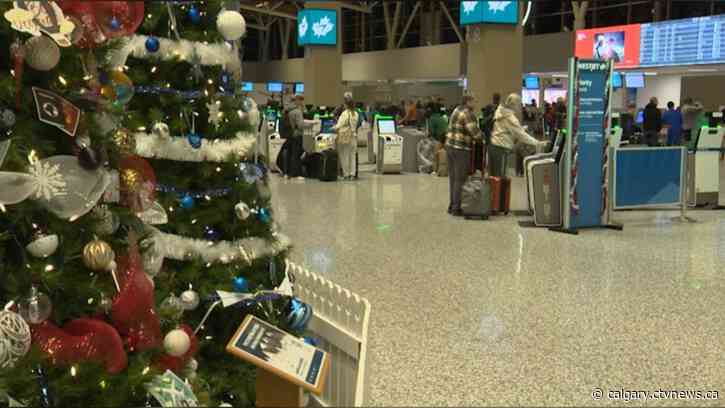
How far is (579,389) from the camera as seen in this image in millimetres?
3494

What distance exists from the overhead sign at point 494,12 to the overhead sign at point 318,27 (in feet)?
25.7

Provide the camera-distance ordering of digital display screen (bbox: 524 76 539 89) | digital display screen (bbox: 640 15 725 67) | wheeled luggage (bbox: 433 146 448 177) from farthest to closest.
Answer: digital display screen (bbox: 524 76 539 89), digital display screen (bbox: 640 15 725 67), wheeled luggage (bbox: 433 146 448 177)

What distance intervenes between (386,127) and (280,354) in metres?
12.5

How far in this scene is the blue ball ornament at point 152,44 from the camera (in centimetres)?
278

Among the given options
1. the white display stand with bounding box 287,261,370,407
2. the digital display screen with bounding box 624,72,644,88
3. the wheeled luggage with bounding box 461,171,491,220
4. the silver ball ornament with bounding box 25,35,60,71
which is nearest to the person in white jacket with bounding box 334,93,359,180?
the wheeled luggage with bounding box 461,171,491,220

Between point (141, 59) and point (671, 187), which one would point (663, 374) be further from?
point (671, 187)

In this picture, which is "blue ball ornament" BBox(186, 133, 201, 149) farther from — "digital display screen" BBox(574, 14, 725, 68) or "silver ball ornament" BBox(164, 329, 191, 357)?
"digital display screen" BBox(574, 14, 725, 68)

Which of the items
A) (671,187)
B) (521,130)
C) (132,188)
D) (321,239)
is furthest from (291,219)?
(132,188)

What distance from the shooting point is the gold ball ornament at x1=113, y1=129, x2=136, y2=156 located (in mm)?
2162

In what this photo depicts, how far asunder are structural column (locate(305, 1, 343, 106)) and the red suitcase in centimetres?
1484

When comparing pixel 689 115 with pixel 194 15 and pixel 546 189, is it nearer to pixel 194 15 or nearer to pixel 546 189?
pixel 546 189

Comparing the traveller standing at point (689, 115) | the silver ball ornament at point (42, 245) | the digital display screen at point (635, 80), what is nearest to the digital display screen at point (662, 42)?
the digital display screen at point (635, 80)

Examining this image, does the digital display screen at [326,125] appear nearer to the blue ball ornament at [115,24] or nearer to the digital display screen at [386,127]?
the digital display screen at [386,127]

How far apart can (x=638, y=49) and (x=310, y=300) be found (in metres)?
17.7
